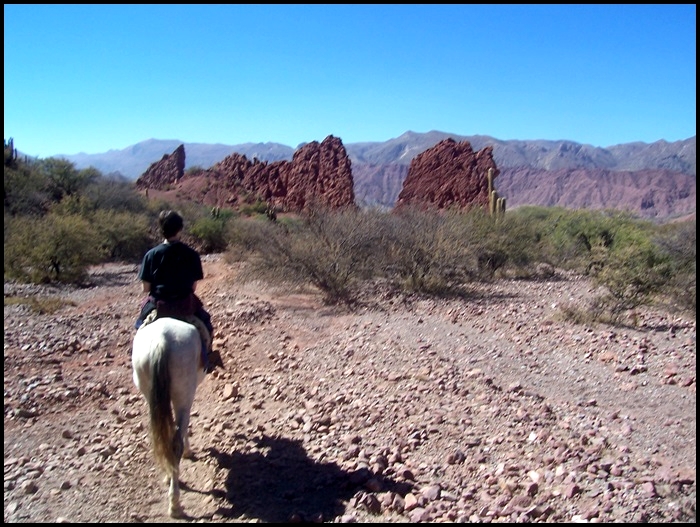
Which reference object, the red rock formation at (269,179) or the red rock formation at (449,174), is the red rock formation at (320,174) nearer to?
the red rock formation at (269,179)

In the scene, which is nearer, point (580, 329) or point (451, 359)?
point (451, 359)

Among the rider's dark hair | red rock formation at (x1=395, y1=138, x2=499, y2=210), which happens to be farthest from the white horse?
red rock formation at (x1=395, y1=138, x2=499, y2=210)

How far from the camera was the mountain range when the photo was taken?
272 ft

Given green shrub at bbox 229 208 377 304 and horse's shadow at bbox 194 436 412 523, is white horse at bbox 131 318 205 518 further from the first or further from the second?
green shrub at bbox 229 208 377 304

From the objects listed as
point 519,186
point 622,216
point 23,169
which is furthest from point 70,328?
point 519,186

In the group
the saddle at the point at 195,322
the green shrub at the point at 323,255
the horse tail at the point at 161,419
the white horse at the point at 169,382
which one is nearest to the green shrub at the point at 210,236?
the green shrub at the point at 323,255

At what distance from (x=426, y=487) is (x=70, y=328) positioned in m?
8.16

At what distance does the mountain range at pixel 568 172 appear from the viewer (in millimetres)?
83000

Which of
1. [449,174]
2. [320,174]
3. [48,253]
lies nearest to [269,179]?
[320,174]

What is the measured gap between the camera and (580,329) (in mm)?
9422

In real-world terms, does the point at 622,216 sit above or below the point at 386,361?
above

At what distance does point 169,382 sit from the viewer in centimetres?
457

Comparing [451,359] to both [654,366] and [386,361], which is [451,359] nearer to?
[386,361]

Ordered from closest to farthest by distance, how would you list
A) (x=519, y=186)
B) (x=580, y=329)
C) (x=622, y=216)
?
1. (x=580, y=329)
2. (x=622, y=216)
3. (x=519, y=186)
